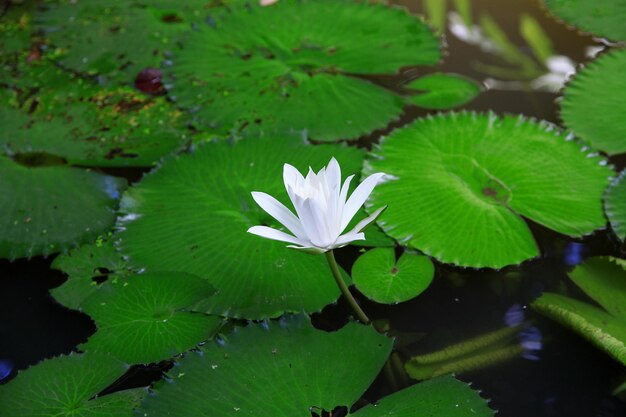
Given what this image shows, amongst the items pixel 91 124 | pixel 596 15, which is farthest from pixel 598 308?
pixel 91 124

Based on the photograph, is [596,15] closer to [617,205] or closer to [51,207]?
[617,205]

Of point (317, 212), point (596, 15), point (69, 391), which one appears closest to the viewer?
point (317, 212)

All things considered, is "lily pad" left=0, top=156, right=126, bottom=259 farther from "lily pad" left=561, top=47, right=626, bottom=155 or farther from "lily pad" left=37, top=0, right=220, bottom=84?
"lily pad" left=561, top=47, right=626, bottom=155

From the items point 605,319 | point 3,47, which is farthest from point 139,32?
point 605,319

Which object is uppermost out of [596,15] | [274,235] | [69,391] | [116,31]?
[596,15]

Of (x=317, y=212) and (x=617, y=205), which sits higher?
(x=317, y=212)

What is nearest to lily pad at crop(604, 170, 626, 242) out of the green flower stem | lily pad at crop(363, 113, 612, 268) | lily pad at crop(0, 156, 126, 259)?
lily pad at crop(363, 113, 612, 268)

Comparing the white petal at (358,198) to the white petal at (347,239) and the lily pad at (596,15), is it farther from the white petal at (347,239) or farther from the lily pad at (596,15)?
the lily pad at (596,15)
